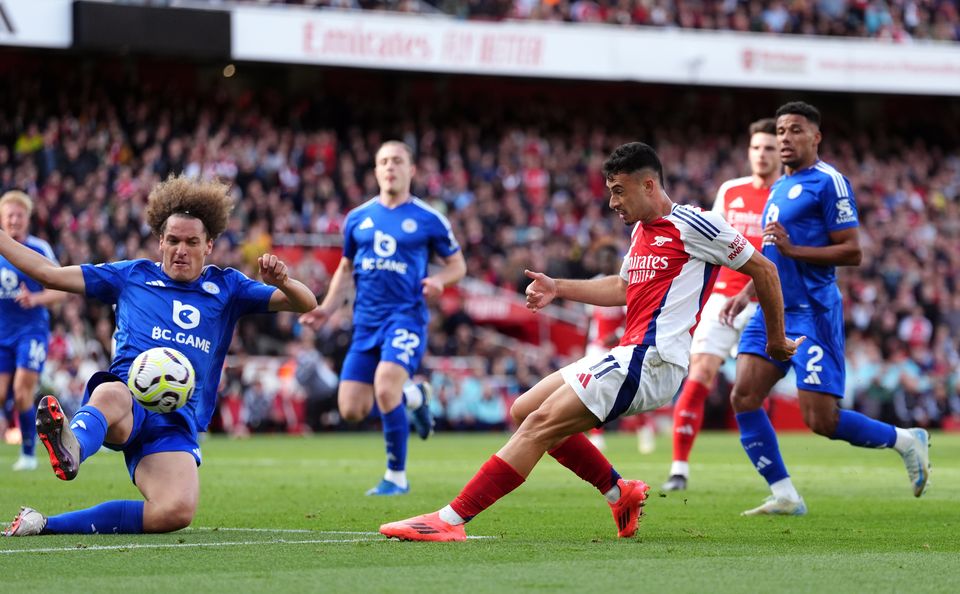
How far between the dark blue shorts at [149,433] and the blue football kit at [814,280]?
3707 mm

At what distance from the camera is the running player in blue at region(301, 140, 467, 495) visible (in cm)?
1145

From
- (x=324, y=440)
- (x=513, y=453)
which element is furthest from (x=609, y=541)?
(x=324, y=440)

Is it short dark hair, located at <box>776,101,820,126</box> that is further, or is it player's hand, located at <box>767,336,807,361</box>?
short dark hair, located at <box>776,101,820,126</box>

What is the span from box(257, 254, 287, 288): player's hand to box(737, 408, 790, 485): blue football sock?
3.60 m

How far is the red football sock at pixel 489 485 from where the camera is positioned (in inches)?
275

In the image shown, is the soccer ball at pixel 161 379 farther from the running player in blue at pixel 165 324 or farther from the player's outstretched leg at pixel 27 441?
the player's outstretched leg at pixel 27 441

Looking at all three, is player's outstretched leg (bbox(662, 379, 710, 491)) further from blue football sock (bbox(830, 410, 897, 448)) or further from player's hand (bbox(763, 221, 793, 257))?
player's hand (bbox(763, 221, 793, 257))

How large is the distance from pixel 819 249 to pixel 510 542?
3.03 meters

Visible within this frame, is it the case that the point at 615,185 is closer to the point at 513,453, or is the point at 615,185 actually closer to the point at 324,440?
the point at 513,453

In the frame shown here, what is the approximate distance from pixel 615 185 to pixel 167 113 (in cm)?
2361

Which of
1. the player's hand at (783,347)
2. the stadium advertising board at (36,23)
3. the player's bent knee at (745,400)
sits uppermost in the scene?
the stadium advertising board at (36,23)

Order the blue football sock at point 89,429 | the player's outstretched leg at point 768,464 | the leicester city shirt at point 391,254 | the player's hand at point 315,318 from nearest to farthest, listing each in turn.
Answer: the blue football sock at point 89,429
the player's outstretched leg at point 768,464
the player's hand at point 315,318
the leicester city shirt at point 391,254

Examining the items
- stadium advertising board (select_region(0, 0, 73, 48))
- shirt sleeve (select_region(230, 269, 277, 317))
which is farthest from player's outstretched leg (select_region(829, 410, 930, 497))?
stadium advertising board (select_region(0, 0, 73, 48))

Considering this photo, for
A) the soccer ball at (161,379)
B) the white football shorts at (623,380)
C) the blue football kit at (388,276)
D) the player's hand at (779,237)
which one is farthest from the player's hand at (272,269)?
the blue football kit at (388,276)
